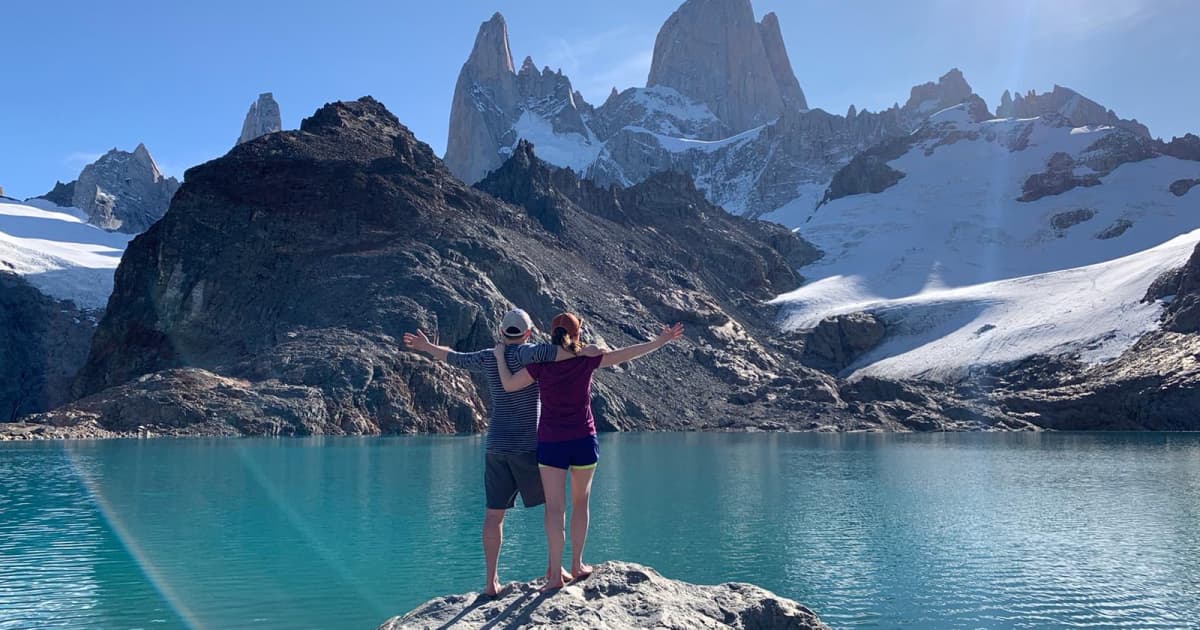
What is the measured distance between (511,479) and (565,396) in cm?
130

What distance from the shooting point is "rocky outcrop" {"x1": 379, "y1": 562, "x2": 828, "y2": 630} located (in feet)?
29.4

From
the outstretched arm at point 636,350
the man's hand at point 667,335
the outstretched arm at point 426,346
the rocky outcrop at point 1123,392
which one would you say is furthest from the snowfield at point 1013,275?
the outstretched arm at point 426,346

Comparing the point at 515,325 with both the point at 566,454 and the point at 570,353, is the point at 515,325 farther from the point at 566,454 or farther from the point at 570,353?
the point at 566,454

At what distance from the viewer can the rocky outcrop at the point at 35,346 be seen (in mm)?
125438

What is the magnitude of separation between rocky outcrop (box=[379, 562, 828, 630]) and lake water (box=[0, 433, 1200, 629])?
7150mm

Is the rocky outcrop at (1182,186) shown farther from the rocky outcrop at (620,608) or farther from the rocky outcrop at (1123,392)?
the rocky outcrop at (620,608)

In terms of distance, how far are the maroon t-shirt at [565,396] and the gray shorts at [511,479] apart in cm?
50

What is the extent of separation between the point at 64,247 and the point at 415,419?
13594 cm

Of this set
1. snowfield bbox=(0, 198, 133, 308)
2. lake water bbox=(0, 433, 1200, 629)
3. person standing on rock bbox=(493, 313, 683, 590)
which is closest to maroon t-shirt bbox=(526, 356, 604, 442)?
person standing on rock bbox=(493, 313, 683, 590)

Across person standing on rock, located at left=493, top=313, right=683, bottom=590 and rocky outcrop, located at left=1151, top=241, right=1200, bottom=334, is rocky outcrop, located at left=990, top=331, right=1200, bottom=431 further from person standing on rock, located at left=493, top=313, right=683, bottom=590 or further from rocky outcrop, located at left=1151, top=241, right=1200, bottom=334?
person standing on rock, located at left=493, top=313, right=683, bottom=590

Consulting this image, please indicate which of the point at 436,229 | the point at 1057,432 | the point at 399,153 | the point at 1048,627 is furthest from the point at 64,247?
the point at 1048,627

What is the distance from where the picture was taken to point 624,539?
2523cm

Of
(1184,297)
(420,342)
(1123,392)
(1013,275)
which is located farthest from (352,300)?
(1013,275)

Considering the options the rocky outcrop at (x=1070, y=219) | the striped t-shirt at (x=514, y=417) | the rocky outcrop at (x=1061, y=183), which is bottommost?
the striped t-shirt at (x=514, y=417)
